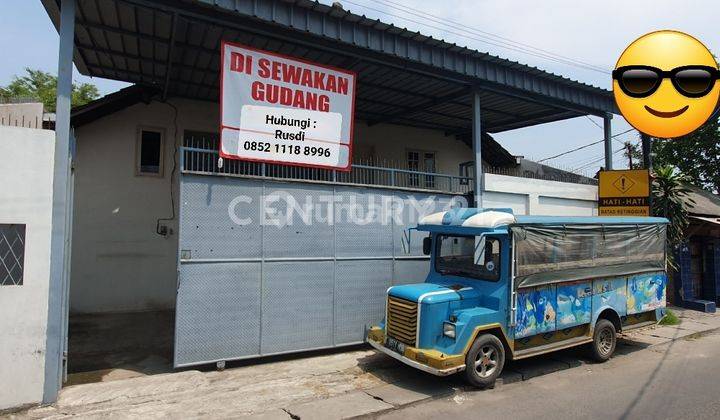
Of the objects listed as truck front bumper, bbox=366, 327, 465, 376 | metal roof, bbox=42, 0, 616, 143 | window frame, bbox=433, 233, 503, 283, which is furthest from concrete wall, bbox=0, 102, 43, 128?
window frame, bbox=433, 233, 503, 283

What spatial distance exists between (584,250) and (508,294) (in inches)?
76.8

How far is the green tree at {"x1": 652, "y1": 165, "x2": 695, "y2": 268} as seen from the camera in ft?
41.5

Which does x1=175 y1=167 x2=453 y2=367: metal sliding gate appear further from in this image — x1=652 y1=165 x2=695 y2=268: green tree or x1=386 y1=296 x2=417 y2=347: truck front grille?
x1=652 y1=165 x2=695 y2=268: green tree

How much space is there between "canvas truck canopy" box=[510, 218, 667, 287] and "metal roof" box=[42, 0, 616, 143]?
4205 millimetres

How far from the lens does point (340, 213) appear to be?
8625 millimetres

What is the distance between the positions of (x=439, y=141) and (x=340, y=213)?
26.8ft

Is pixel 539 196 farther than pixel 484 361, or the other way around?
pixel 539 196

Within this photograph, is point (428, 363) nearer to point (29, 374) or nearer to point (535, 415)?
point (535, 415)

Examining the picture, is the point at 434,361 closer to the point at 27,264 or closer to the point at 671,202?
the point at 27,264

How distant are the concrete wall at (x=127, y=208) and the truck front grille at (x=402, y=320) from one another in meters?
4.91

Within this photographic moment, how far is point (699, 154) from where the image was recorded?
Answer: 25750mm

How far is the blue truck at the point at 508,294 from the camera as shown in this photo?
6.50 metres

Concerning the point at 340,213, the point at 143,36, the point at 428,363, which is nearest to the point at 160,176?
the point at 143,36

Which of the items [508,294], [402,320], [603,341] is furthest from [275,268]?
[603,341]
